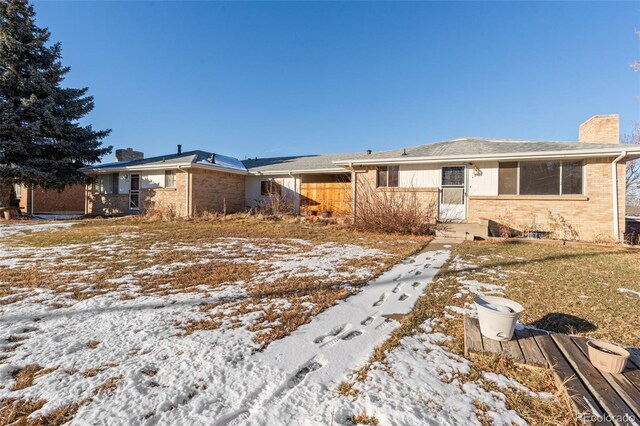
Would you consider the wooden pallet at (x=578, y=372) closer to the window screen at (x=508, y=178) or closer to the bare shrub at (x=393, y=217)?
the bare shrub at (x=393, y=217)

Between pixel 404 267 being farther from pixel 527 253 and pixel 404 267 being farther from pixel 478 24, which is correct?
pixel 478 24

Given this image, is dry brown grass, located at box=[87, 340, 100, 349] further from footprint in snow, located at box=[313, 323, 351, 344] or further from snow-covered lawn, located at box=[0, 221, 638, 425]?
footprint in snow, located at box=[313, 323, 351, 344]

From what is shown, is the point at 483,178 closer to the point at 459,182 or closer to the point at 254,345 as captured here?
the point at 459,182

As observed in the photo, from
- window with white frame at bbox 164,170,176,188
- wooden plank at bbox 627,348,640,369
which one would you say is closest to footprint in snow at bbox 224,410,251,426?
wooden plank at bbox 627,348,640,369

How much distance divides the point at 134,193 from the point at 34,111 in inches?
227

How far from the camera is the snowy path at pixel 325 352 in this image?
6.51 feet

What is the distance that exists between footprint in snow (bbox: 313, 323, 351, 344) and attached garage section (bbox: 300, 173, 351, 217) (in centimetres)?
1269

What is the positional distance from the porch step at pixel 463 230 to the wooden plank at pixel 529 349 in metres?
7.91

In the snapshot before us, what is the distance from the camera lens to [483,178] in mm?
11570

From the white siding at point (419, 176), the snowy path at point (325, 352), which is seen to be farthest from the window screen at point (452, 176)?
the snowy path at point (325, 352)

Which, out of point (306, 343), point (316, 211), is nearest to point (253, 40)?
point (316, 211)

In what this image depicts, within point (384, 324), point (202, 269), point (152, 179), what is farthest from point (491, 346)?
point (152, 179)

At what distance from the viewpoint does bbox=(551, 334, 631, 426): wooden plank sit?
185 cm

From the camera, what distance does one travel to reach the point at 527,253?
7.64 m
